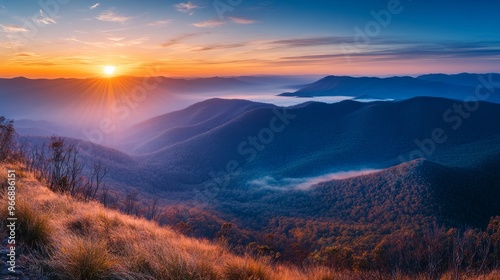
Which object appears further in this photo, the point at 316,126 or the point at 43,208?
the point at 316,126

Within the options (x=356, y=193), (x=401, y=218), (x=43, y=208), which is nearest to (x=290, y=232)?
(x=401, y=218)

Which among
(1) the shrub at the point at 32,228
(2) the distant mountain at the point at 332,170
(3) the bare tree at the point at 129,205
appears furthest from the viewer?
(2) the distant mountain at the point at 332,170

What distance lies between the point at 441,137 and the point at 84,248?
180 m

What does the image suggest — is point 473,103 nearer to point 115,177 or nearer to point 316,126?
point 316,126

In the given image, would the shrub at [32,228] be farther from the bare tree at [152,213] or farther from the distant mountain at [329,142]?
the distant mountain at [329,142]

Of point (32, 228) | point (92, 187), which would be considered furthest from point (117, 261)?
point (92, 187)

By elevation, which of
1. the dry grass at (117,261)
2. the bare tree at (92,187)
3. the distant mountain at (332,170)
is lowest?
the distant mountain at (332,170)

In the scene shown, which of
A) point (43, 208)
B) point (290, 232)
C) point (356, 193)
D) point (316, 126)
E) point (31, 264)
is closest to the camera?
point (31, 264)

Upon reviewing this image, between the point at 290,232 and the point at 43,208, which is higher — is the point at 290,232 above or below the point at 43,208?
below

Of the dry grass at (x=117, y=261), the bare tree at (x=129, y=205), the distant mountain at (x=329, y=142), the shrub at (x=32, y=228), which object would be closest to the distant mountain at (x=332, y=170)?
the distant mountain at (x=329, y=142)

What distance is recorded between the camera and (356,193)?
3191 inches

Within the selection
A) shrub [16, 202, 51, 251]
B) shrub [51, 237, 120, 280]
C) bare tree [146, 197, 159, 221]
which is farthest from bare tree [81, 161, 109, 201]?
shrub [51, 237, 120, 280]

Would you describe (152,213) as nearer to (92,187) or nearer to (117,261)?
(92,187)

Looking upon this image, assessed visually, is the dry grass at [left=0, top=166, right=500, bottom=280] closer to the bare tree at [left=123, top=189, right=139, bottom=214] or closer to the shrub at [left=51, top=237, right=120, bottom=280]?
the shrub at [left=51, top=237, right=120, bottom=280]
